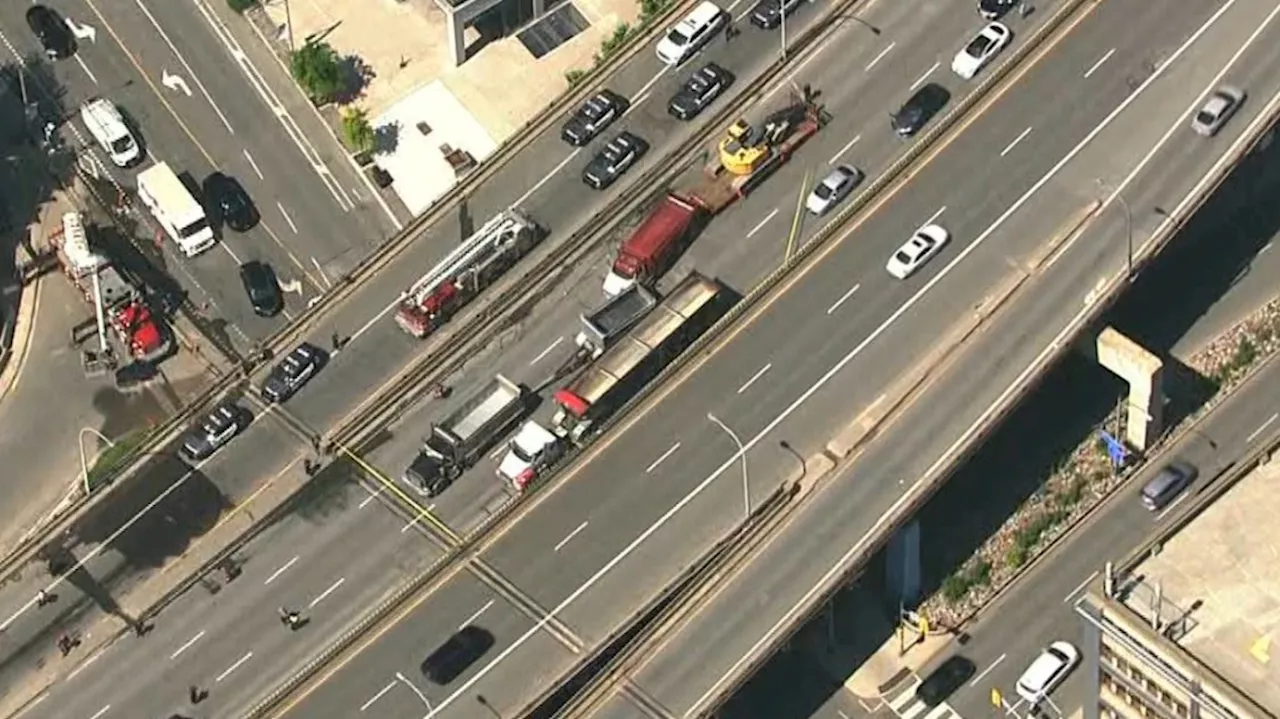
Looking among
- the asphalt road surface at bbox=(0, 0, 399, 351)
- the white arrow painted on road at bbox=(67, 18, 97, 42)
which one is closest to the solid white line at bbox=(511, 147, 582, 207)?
the asphalt road surface at bbox=(0, 0, 399, 351)

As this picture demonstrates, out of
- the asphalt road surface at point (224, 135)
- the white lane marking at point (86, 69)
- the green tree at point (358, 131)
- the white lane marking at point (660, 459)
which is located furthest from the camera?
the white lane marking at point (86, 69)

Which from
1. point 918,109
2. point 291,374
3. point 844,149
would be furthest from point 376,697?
point 918,109

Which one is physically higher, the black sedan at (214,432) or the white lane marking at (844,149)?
the black sedan at (214,432)

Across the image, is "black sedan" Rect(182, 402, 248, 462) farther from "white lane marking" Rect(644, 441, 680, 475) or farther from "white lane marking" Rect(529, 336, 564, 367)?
"white lane marking" Rect(644, 441, 680, 475)

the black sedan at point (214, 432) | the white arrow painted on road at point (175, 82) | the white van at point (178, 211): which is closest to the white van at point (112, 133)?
the white van at point (178, 211)

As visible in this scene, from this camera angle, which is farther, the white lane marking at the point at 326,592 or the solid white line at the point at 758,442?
the white lane marking at the point at 326,592

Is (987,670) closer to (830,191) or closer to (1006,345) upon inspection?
(1006,345)

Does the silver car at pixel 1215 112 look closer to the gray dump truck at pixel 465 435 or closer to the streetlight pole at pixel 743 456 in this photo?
the streetlight pole at pixel 743 456

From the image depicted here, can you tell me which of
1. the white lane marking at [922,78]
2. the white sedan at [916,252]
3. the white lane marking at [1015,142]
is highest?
the white lane marking at [922,78]
